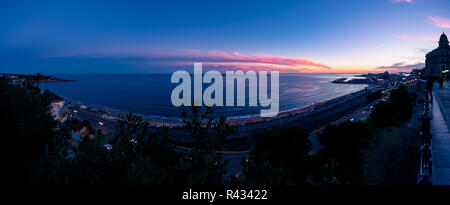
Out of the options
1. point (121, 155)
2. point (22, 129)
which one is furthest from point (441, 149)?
point (22, 129)

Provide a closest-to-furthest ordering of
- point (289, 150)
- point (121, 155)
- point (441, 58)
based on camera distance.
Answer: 1. point (121, 155)
2. point (289, 150)
3. point (441, 58)

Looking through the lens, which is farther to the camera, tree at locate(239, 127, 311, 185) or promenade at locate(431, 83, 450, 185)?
tree at locate(239, 127, 311, 185)

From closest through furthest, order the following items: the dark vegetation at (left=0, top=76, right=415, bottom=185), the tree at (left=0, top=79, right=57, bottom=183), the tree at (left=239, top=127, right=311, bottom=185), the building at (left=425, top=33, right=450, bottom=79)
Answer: the dark vegetation at (left=0, top=76, right=415, bottom=185) → the tree at (left=0, top=79, right=57, bottom=183) → the tree at (left=239, top=127, right=311, bottom=185) → the building at (left=425, top=33, right=450, bottom=79)

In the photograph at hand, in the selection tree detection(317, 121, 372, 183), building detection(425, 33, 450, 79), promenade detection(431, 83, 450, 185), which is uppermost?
building detection(425, 33, 450, 79)

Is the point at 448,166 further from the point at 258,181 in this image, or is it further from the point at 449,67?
the point at 449,67

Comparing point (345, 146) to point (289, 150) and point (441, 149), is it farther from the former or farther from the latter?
point (441, 149)

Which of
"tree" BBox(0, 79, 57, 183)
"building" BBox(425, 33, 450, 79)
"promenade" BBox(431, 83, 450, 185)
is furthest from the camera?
"building" BBox(425, 33, 450, 79)

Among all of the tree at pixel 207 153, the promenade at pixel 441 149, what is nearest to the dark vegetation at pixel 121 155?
the tree at pixel 207 153

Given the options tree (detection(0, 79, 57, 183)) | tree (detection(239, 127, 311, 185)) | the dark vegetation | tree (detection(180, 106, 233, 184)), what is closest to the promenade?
the dark vegetation

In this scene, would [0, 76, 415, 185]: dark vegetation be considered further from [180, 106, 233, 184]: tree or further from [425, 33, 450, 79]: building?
[425, 33, 450, 79]: building

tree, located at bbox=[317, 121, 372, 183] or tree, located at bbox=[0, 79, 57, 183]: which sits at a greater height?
tree, located at bbox=[0, 79, 57, 183]

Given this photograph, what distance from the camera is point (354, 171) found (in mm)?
13648
